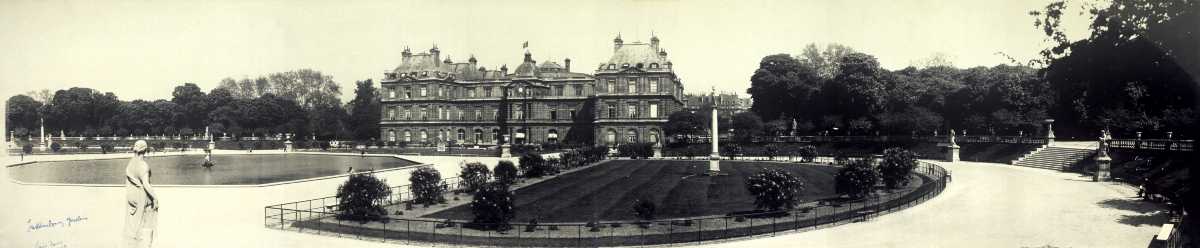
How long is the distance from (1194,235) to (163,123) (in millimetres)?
107581

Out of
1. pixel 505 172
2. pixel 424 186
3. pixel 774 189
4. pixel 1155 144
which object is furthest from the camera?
pixel 1155 144

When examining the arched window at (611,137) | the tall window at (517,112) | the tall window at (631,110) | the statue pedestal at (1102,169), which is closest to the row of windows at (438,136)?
the tall window at (517,112)

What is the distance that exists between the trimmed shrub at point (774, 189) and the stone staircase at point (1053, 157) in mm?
23279

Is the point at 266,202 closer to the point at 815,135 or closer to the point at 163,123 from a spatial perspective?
the point at 815,135

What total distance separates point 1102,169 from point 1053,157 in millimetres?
10614

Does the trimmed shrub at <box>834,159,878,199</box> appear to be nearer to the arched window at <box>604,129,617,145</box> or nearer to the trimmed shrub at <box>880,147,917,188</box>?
the trimmed shrub at <box>880,147,917,188</box>

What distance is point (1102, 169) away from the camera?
93.6 ft

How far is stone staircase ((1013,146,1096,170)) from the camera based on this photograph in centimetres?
3575

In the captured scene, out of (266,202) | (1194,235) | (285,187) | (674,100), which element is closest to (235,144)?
(674,100)

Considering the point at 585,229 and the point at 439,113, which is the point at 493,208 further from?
the point at 439,113

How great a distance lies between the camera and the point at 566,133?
78.1 meters

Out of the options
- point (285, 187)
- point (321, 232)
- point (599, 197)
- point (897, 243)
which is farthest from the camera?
point (285, 187)

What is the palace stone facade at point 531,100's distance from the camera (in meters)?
69.4

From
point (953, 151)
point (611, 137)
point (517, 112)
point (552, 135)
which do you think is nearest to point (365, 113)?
point (517, 112)
